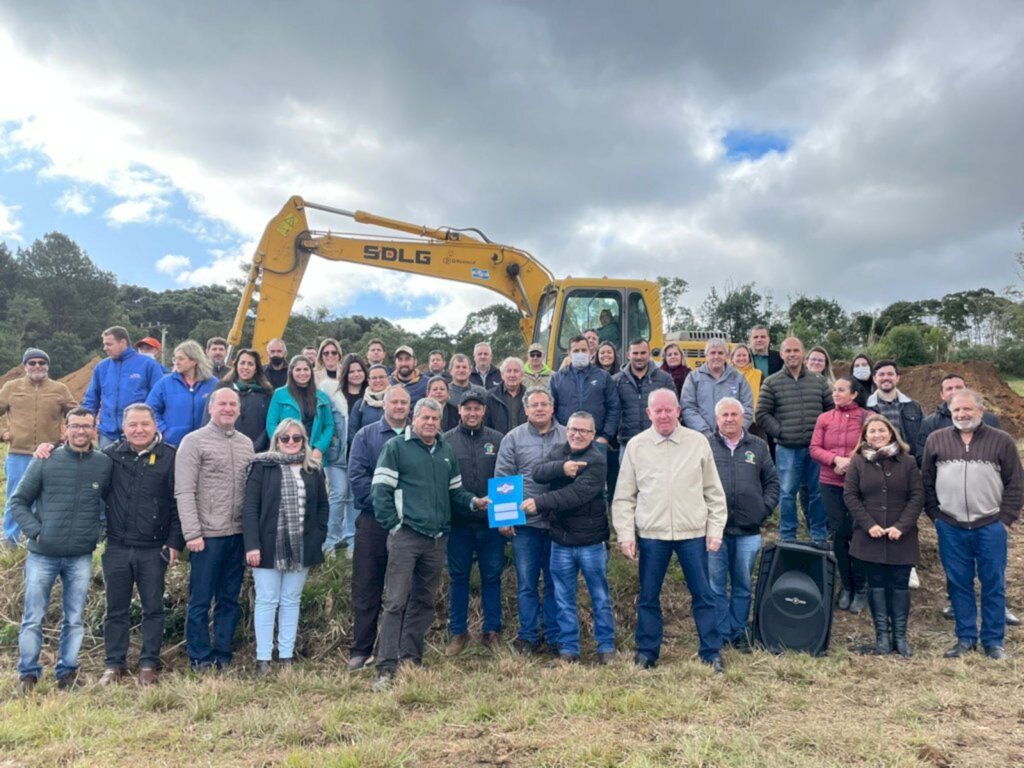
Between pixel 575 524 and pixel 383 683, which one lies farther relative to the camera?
pixel 575 524

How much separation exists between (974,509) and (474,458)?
3991mm

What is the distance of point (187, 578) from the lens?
6492mm

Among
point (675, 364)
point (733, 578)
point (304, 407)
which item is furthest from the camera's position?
point (675, 364)

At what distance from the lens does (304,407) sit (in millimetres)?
6301

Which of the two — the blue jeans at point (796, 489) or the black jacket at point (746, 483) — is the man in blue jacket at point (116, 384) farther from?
the blue jeans at point (796, 489)

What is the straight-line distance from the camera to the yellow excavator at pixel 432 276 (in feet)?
33.2

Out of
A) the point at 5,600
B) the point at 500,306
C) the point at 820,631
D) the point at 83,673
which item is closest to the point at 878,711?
the point at 820,631

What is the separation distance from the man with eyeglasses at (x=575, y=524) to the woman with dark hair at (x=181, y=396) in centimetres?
312

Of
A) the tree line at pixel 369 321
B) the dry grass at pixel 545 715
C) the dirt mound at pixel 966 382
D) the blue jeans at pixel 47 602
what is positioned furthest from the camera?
the tree line at pixel 369 321

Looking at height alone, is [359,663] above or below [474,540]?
below

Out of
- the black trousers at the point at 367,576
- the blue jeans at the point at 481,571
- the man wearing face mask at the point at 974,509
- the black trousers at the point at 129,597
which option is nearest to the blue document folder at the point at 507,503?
the blue jeans at the point at 481,571

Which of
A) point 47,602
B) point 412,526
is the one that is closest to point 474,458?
point 412,526

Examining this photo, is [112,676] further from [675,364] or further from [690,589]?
[675,364]

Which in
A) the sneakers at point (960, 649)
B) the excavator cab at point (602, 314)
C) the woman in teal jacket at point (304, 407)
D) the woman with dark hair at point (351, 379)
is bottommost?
the sneakers at point (960, 649)
